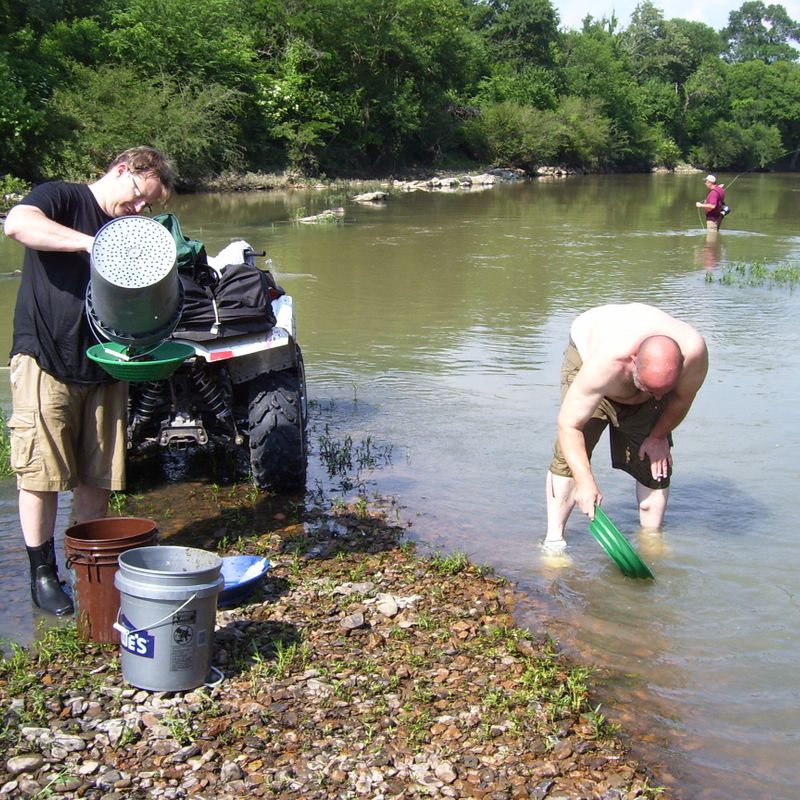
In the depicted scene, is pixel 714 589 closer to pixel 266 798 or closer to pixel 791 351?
pixel 266 798

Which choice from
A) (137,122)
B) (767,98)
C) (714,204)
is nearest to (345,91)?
(137,122)

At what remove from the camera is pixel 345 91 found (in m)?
50.4

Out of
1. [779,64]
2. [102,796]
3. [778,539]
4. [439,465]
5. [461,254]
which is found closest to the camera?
[102,796]

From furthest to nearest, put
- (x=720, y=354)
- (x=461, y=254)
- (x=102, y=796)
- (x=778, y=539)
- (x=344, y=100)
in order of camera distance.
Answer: (x=344, y=100), (x=461, y=254), (x=720, y=354), (x=778, y=539), (x=102, y=796)

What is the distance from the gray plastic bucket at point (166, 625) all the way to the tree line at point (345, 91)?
26442mm

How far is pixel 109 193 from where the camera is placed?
4.34 metres

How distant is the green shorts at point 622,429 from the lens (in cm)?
532

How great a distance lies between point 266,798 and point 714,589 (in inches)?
116

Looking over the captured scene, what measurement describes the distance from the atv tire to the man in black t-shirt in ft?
5.08

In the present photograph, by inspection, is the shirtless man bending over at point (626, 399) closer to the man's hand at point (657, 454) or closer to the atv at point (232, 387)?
the man's hand at point (657, 454)

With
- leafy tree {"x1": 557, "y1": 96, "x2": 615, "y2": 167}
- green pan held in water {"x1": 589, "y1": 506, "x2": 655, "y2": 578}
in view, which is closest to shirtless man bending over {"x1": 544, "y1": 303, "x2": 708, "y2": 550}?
green pan held in water {"x1": 589, "y1": 506, "x2": 655, "y2": 578}

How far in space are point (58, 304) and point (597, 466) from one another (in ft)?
13.8

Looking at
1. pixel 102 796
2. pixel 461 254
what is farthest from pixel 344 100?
pixel 102 796

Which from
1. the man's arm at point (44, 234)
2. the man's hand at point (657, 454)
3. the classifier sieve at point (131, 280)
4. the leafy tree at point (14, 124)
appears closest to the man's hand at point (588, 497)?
the man's hand at point (657, 454)
